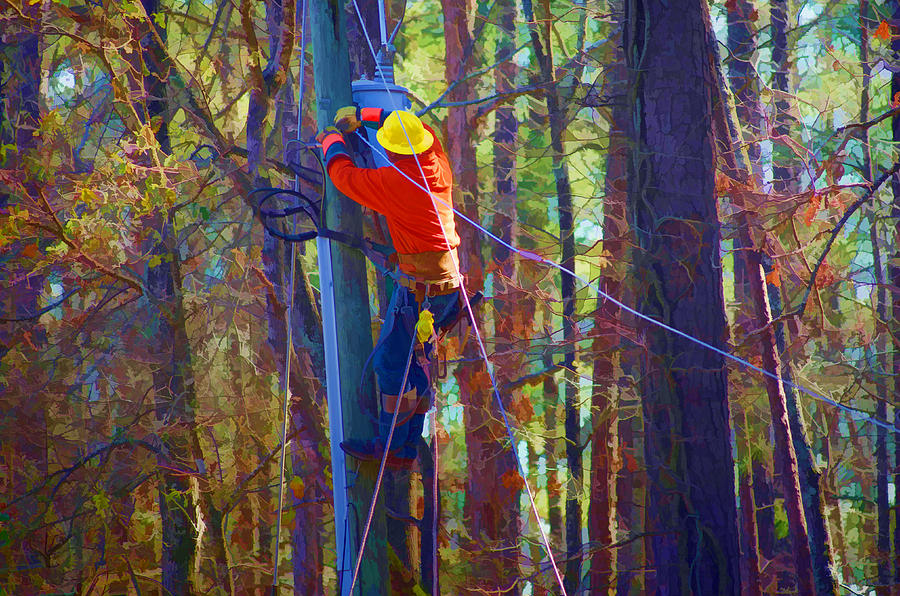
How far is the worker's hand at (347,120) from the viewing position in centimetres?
510

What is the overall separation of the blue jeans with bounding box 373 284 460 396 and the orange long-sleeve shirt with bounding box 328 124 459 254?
0.33m

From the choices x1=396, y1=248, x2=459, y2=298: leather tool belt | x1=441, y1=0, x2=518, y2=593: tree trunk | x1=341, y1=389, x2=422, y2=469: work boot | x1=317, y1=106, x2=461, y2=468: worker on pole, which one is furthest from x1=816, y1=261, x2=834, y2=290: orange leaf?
x1=341, y1=389, x2=422, y2=469: work boot

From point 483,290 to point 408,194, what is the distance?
6277 millimetres

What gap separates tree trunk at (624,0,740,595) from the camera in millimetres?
6660

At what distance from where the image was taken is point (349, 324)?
5.16m

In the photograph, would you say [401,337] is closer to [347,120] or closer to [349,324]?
[349,324]

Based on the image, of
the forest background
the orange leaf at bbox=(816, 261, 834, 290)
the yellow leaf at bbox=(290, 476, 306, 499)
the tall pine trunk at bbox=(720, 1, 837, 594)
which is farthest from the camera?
the tall pine trunk at bbox=(720, 1, 837, 594)

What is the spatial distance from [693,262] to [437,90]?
467 inches

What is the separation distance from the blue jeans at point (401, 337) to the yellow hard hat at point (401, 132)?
2.99 feet

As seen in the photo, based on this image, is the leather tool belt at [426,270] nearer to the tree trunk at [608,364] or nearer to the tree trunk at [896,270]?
the tree trunk at [608,364]

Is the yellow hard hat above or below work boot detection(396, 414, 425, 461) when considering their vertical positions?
above

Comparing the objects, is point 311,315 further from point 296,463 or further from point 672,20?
point 672,20

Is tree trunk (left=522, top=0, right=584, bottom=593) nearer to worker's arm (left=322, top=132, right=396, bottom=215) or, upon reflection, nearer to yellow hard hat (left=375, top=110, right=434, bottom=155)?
yellow hard hat (left=375, top=110, right=434, bottom=155)

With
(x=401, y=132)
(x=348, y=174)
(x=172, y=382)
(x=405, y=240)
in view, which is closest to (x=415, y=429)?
(x=405, y=240)
